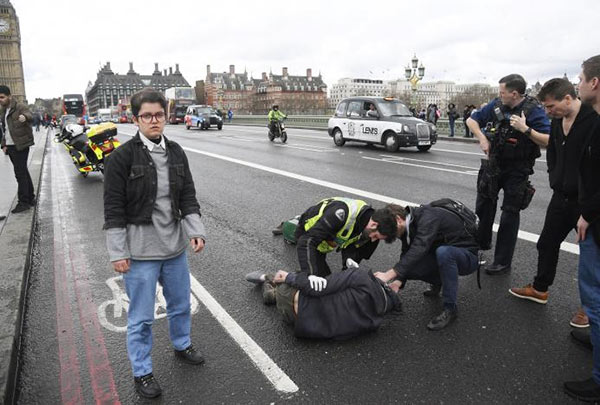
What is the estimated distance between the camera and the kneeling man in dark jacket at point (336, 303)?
129 inches

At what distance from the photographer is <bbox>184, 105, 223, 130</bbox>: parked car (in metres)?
33.0

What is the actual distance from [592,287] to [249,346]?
2268 mm

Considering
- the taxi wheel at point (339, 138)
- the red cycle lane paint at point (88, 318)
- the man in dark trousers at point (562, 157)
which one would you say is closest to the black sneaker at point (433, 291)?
the man in dark trousers at point (562, 157)

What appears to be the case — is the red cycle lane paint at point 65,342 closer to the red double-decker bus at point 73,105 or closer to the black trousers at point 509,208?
the black trousers at point 509,208

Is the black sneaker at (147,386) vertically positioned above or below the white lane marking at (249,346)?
above

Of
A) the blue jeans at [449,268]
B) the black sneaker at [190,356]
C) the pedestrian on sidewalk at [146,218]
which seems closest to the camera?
the pedestrian on sidewalk at [146,218]

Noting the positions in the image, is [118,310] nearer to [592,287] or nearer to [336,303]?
[336,303]

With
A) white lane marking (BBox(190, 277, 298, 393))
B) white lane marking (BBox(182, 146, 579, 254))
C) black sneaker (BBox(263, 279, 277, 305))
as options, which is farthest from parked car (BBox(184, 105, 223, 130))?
black sneaker (BBox(263, 279, 277, 305))

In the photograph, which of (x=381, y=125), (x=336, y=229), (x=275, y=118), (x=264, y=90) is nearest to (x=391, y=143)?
(x=381, y=125)

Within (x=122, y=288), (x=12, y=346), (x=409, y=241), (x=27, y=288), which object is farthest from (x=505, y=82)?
(x=27, y=288)

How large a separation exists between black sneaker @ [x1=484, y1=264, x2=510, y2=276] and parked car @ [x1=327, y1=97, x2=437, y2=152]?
1123cm

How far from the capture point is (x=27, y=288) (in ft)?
14.3

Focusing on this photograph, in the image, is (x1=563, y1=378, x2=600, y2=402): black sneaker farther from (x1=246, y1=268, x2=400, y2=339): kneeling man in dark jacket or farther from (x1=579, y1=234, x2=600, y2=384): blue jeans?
(x1=246, y1=268, x2=400, y2=339): kneeling man in dark jacket

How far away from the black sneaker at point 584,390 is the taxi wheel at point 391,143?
43.5 ft
